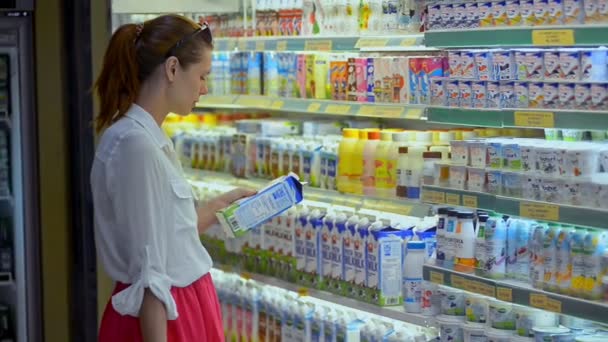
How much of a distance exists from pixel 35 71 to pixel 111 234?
242 centimetres

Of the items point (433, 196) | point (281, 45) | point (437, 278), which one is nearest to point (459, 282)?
point (437, 278)

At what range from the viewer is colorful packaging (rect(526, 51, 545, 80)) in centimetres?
342

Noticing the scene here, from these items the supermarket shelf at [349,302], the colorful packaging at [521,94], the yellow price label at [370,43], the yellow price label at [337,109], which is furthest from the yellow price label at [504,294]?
the yellow price label at [337,109]

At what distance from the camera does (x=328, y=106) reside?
4.66 meters

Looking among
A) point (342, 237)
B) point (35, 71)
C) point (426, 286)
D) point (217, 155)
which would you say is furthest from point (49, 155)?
point (426, 286)

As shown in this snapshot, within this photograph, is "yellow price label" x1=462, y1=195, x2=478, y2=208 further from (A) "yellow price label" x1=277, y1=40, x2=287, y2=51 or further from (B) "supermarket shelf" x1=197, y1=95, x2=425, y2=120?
(A) "yellow price label" x1=277, y1=40, x2=287, y2=51

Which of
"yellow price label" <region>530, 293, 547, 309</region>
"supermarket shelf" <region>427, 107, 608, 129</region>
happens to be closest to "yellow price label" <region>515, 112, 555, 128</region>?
"supermarket shelf" <region>427, 107, 608, 129</region>

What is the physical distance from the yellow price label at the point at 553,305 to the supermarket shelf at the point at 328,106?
3.20ft

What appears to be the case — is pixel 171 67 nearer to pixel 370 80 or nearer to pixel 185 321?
pixel 185 321

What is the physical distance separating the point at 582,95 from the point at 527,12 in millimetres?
348

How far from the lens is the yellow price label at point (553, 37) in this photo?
322cm

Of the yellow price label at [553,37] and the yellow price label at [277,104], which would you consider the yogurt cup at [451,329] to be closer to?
the yellow price label at [553,37]

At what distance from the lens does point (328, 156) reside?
15.5 feet

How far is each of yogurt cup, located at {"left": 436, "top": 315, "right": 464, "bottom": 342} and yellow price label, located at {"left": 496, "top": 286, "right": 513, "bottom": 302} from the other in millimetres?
337
